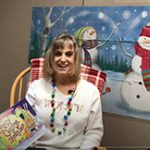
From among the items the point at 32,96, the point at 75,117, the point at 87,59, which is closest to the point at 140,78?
the point at 87,59

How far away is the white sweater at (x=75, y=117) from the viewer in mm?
1581

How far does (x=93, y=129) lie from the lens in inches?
63.8

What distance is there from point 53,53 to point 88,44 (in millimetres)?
457

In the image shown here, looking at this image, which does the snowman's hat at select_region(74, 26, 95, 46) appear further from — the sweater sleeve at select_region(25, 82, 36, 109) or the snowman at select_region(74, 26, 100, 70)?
the sweater sleeve at select_region(25, 82, 36, 109)

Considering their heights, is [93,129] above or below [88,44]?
below

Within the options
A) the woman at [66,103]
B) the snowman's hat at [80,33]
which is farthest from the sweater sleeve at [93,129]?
the snowman's hat at [80,33]

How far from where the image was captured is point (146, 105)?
5.96ft

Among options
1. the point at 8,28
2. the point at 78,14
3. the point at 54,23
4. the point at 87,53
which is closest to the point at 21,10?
the point at 8,28

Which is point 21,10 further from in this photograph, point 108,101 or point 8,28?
point 108,101

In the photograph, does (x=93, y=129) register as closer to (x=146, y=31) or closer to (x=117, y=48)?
(x=117, y=48)

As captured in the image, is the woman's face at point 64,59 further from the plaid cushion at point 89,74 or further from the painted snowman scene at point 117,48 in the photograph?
the painted snowman scene at point 117,48

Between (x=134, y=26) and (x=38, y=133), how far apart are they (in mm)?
950

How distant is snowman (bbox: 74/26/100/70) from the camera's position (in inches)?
80.3

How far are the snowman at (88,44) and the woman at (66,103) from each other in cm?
36
